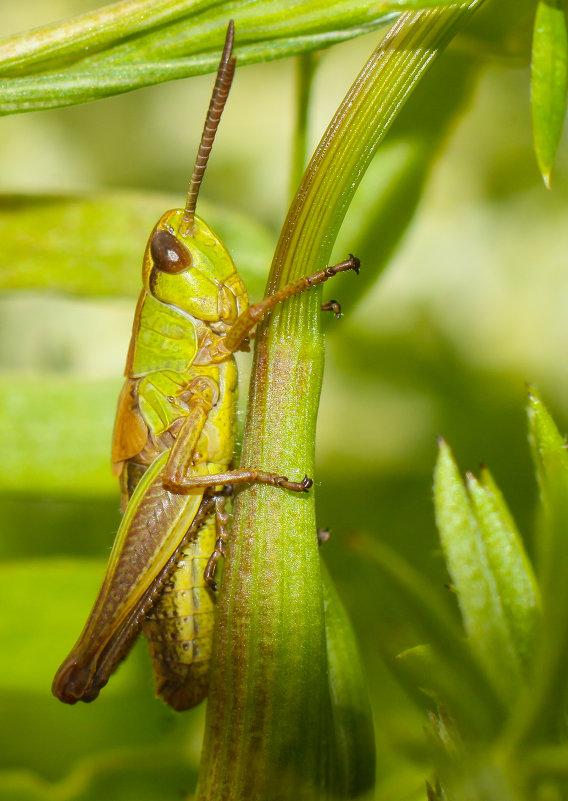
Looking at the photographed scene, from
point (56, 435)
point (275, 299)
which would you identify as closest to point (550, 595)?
point (275, 299)

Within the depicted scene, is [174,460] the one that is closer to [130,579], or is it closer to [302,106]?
[130,579]

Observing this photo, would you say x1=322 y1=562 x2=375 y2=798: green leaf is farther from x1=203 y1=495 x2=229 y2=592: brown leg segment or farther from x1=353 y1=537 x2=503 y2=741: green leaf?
x1=203 y1=495 x2=229 y2=592: brown leg segment

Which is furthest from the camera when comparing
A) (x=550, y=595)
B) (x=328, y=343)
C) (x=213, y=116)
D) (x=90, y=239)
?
(x=328, y=343)

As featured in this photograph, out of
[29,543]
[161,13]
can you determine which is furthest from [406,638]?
[29,543]

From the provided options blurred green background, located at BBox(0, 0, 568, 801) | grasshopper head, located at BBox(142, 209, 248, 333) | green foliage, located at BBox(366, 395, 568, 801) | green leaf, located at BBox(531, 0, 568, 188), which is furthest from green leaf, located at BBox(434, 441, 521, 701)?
grasshopper head, located at BBox(142, 209, 248, 333)

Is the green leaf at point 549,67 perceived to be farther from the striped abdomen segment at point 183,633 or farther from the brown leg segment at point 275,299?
the striped abdomen segment at point 183,633

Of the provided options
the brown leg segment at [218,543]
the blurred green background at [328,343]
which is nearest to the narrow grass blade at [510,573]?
the blurred green background at [328,343]

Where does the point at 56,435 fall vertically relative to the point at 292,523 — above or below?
above

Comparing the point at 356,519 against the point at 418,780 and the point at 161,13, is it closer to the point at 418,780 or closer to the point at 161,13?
the point at 418,780
